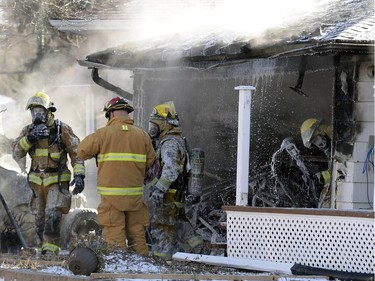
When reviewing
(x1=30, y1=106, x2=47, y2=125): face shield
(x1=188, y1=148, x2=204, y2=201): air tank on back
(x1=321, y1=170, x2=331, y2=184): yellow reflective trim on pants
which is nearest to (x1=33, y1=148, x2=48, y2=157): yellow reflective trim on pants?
(x1=30, y1=106, x2=47, y2=125): face shield

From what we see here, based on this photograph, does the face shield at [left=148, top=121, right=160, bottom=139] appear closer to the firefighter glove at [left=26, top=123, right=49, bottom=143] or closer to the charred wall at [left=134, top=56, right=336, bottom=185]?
the firefighter glove at [left=26, top=123, right=49, bottom=143]

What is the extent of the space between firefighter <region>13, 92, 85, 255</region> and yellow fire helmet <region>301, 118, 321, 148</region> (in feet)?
8.60

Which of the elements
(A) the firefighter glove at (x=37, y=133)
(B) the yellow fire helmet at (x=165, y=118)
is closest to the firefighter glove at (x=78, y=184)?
Result: (A) the firefighter glove at (x=37, y=133)

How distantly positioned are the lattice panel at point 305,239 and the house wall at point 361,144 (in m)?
1.29

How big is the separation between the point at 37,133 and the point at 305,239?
350 centimetres

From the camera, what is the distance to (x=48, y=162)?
11156 millimetres

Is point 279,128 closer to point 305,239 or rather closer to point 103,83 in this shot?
point 305,239

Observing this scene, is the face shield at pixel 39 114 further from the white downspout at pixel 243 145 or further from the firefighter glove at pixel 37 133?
the white downspout at pixel 243 145

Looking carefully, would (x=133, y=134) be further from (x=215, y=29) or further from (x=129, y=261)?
(x=215, y=29)

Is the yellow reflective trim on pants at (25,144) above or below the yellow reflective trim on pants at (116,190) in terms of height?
above

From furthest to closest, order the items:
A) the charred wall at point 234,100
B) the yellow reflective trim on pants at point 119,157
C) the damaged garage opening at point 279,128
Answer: the charred wall at point 234,100 < the yellow reflective trim on pants at point 119,157 < the damaged garage opening at point 279,128

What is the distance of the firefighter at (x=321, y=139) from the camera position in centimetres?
1088

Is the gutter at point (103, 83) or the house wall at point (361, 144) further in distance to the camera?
the gutter at point (103, 83)

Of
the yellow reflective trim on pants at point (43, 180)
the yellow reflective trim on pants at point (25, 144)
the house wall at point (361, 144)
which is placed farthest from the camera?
the yellow reflective trim on pants at point (43, 180)
